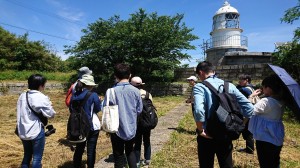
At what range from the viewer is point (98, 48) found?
710 inches

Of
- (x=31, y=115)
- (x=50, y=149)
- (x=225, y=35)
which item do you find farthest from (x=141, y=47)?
(x=31, y=115)

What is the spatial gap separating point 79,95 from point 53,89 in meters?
16.6

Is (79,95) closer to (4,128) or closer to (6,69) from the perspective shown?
(4,128)

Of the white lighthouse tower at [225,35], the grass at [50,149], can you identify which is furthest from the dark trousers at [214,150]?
the white lighthouse tower at [225,35]

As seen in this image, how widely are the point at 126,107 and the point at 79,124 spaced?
0.82m

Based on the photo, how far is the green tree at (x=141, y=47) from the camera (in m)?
17.3

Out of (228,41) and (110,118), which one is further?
(228,41)

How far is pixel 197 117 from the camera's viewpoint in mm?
2775

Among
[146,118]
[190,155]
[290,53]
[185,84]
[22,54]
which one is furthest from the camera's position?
[22,54]

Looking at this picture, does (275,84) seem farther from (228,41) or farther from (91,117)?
(228,41)

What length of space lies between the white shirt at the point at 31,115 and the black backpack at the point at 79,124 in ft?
1.23

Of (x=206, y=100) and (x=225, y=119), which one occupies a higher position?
(x=206, y=100)

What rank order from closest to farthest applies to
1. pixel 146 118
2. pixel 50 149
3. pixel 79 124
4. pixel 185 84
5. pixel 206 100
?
pixel 206 100 → pixel 79 124 → pixel 146 118 → pixel 50 149 → pixel 185 84

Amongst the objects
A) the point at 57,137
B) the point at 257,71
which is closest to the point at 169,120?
the point at 57,137
